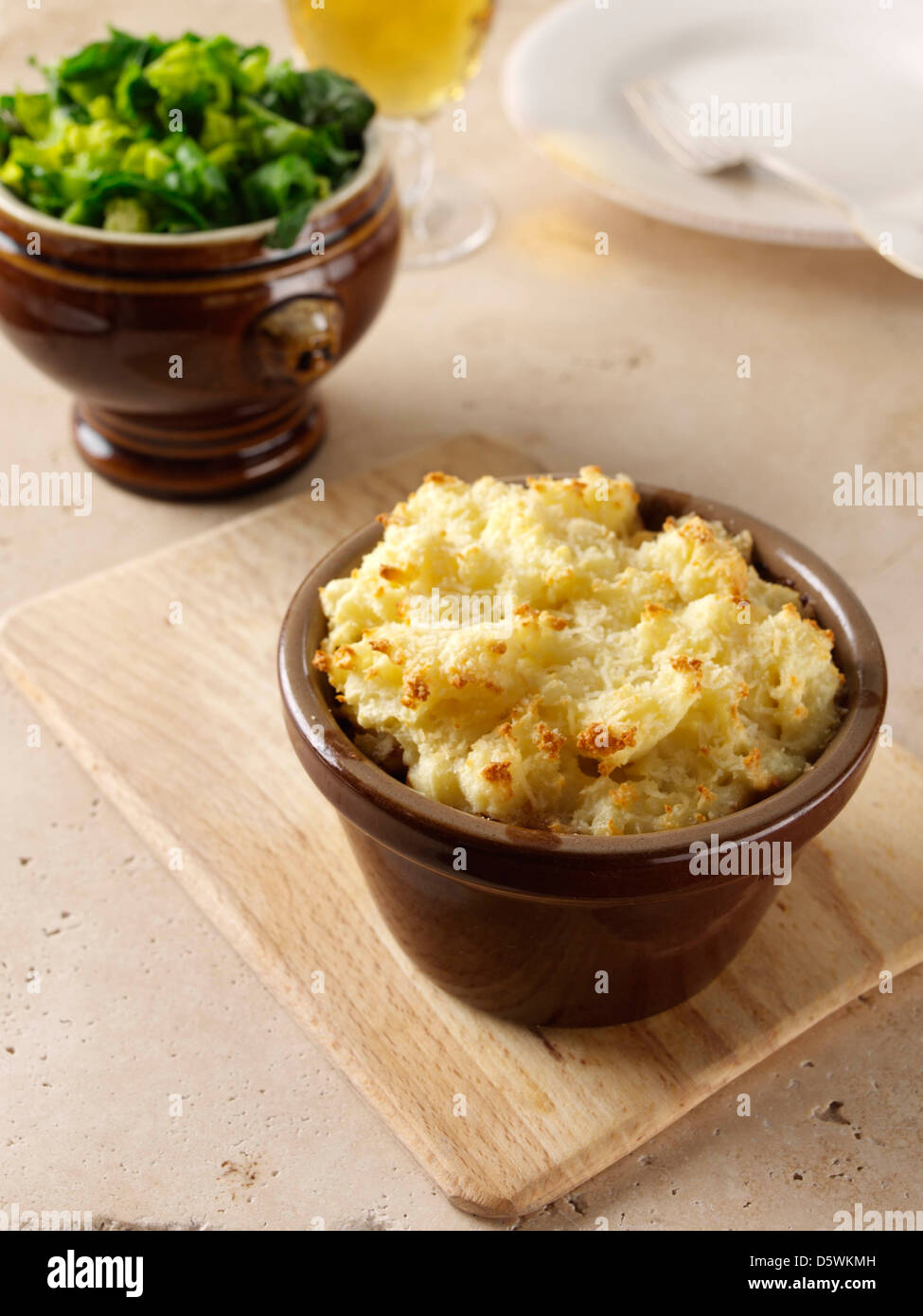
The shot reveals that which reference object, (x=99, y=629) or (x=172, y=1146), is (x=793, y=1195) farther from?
(x=99, y=629)

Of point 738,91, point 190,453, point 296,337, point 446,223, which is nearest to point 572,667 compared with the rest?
point 296,337

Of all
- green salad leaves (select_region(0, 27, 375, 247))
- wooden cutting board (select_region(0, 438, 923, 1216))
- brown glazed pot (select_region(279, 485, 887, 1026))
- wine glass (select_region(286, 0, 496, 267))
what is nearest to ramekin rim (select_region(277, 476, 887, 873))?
brown glazed pot (select_region(279, 485, 887, 1026))

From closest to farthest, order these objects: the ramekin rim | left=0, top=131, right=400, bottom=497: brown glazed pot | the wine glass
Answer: the ramekin rim
left=0, top=131, right=400, bottom=497: brown glazed pot
the wine glass

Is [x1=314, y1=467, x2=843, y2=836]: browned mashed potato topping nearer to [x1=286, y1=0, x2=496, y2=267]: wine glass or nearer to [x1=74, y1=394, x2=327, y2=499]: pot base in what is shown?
[x1=74, y1=394, x2=327, y2=499]: pot base

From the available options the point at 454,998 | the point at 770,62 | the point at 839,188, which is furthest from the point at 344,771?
the point at 770,62

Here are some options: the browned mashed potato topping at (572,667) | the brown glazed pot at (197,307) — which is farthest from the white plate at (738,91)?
the browned mashed potato topping at (572,667)
